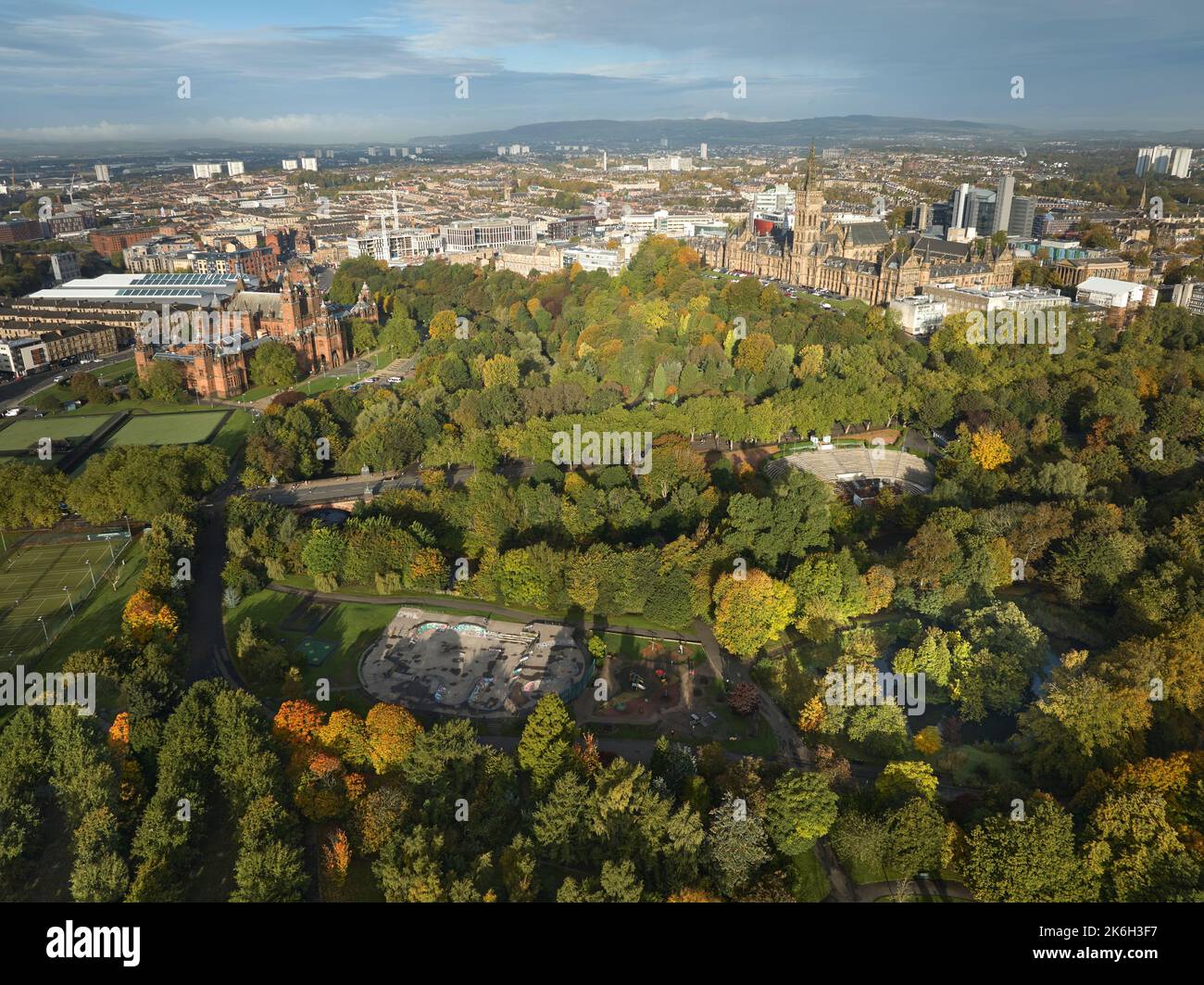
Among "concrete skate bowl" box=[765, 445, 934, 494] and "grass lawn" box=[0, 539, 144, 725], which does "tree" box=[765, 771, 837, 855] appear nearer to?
"grass lawn" box=[0, 539, 144, 725]

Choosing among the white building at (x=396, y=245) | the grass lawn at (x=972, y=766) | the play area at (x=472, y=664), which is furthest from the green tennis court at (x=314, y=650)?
the white building at (x=396, y=245)

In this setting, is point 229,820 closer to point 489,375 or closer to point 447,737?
point 447,737

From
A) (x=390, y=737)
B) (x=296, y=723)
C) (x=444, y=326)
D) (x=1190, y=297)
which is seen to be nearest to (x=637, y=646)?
(x=390, y=737)

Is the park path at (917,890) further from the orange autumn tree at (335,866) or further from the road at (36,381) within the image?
the road at (36,381)

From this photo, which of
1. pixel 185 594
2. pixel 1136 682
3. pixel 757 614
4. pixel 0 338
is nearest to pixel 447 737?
pixel 757 614

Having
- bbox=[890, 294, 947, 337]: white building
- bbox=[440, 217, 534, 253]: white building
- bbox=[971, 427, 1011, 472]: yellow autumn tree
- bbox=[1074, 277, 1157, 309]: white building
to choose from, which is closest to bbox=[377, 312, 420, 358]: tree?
bbox=[890, 294, 947, 337]: white building
